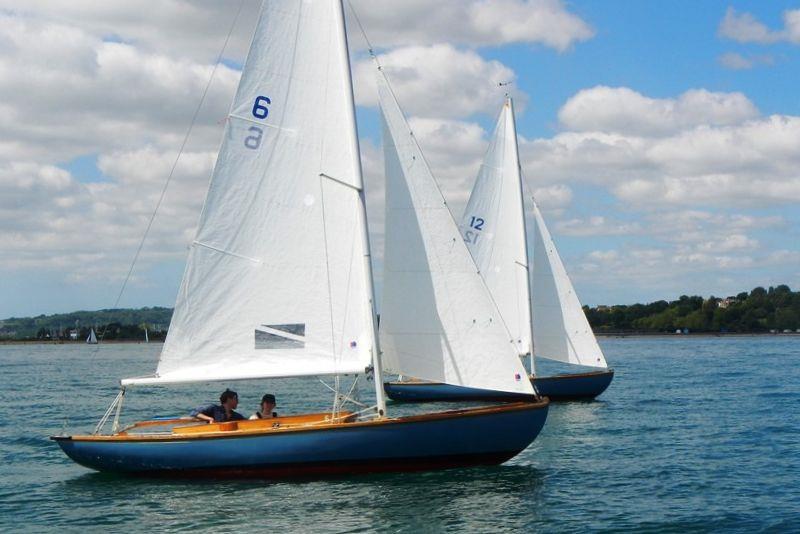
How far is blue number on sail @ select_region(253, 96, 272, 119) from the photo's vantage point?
66.2 ft

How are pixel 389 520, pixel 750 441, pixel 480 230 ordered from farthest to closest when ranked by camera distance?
pixel 480 230, pixel 750 441, pixel 389 520

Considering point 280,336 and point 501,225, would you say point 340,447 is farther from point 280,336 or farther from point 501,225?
point 501,225

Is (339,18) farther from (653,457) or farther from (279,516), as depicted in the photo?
(653,457)

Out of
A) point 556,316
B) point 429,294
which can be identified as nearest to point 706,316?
point 556,316

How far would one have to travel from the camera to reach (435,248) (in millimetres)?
20859

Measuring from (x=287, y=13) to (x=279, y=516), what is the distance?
10313 millimetres

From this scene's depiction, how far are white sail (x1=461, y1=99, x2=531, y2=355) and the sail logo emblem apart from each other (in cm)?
2065

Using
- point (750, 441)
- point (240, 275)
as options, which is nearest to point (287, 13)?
point (240, 275)

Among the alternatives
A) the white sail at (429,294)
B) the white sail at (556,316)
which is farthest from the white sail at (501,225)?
the white sail at (429,294)

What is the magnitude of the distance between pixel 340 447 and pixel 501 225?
73.6ft

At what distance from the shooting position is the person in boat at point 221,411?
20594mm

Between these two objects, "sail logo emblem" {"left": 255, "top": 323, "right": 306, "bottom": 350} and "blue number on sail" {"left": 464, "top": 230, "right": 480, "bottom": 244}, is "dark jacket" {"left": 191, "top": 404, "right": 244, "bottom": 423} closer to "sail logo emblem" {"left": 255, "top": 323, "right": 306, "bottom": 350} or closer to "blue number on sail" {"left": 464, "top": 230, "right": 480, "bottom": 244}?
"sail logo emblem" {"left": 255, "top": 323, "right": 306, "bottom": 350}

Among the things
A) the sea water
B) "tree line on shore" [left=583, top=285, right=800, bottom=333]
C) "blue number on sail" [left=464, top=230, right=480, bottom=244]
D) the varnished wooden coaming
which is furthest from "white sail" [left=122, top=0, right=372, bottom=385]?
"tree line on shore" [left=583, top=285, right=800, bottom=333]

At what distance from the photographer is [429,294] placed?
20.7m
